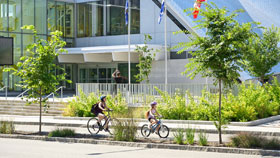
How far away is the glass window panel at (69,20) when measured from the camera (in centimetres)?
4316

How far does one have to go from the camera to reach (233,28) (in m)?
13.8

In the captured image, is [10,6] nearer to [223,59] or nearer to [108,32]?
[108,32]

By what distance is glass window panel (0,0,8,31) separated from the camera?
39.1 m

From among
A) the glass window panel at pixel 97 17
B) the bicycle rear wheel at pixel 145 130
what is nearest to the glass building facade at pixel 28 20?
the glass window panel at pixel 97 17

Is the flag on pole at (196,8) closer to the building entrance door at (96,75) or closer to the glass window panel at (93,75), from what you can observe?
the building entrance door at (96,75)

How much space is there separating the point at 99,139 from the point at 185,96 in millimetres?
8071

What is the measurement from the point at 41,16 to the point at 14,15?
267 centimetres

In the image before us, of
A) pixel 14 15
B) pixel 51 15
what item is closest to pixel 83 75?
pixel 51 15

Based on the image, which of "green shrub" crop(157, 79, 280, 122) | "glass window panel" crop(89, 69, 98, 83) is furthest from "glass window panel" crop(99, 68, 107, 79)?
"green shrub" crop(157, 79, 280, 122)

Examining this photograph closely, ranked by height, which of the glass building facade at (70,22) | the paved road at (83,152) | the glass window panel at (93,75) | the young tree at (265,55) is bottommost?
the paved road at (83,152)

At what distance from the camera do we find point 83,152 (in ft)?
43.0

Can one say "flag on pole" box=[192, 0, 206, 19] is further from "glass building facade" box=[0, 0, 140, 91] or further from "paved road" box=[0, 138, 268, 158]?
"glass building facade" box=[0, 0, 140, 91]

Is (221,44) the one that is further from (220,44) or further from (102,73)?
(102,73)

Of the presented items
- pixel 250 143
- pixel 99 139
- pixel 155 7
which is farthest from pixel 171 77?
pixel 250 143
